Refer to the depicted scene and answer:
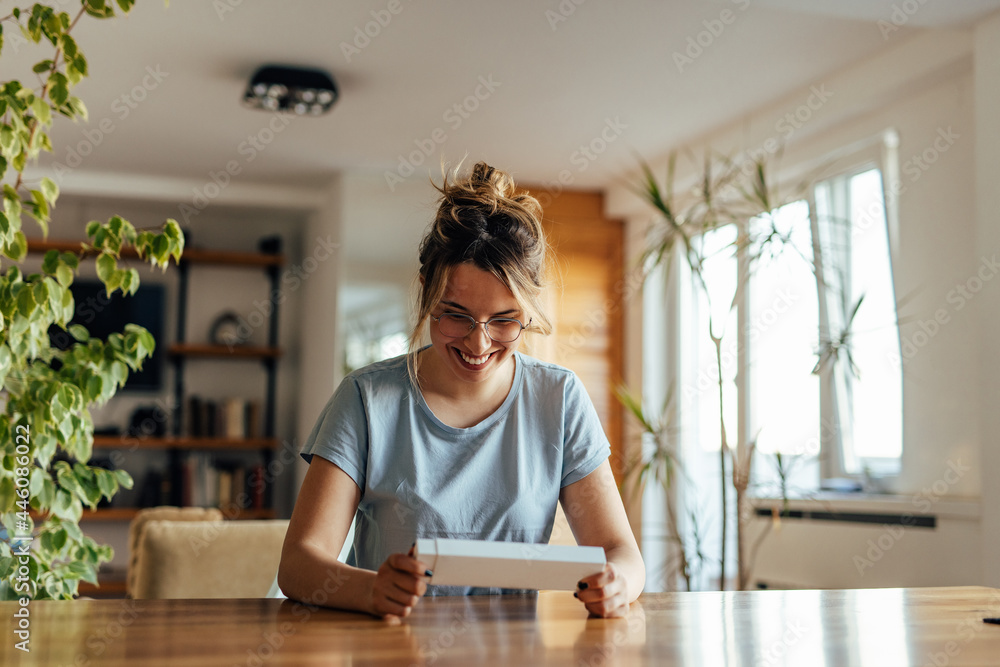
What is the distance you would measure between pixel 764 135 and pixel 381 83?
72.2 inches

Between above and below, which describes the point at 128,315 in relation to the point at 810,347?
above

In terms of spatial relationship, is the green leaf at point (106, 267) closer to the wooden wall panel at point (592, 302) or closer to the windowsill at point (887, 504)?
the windowsill at point (887, 504)

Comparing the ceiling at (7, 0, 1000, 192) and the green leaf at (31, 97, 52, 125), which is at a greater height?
the ceiling at (7, 0, 1000, 192)

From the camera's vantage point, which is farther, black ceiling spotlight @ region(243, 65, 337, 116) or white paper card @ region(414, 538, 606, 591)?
black ceiling spotlight @ region(243, 65, 337, 116)

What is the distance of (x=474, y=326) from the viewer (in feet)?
4.93

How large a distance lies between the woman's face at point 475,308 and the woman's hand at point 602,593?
415 mm

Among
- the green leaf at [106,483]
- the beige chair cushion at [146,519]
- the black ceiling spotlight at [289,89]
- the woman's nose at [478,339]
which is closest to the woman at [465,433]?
the woman's nose at [478,339]

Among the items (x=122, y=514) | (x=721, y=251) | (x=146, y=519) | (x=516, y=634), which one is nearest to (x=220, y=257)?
(x=122, y=514)

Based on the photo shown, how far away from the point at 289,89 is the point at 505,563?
3.27m

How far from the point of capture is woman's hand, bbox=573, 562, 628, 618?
1252mm

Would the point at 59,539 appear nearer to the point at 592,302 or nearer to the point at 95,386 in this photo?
the point at 95,386

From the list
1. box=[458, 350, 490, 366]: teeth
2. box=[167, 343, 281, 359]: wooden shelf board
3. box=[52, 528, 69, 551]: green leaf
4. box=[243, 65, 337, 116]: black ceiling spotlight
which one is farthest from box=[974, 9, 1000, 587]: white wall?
box=[167, 343, 281, 359]: wooden shelf board

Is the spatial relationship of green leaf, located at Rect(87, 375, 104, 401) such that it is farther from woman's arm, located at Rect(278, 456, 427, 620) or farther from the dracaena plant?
the dracaena plant

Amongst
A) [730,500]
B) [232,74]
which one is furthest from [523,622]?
[730,500]
